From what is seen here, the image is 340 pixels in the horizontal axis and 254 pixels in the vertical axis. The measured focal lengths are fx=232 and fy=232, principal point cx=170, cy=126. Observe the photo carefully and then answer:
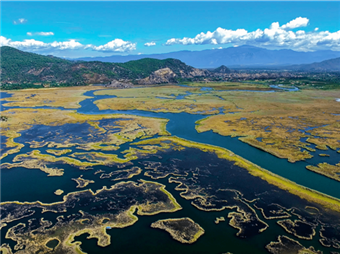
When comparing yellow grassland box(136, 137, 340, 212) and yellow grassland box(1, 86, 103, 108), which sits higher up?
yellow grassland box(1, 86, 103, 108)

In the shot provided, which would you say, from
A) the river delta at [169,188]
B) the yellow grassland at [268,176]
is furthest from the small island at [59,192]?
the yellow grassland at [268,176]

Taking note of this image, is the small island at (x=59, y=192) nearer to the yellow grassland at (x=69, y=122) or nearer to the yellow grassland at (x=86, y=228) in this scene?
the yellow grassland at (x=86, y=228)

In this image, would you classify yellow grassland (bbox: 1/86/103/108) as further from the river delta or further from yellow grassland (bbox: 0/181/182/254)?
yellow grassland (bbox: 0/181/182/254)

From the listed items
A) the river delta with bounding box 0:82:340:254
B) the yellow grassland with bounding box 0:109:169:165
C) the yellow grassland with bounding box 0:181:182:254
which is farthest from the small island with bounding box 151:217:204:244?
the yellow grassland with bounding box 0:109:169:165

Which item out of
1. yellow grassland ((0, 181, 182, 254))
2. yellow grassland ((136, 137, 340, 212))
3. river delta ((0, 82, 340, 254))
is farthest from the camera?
yellow grassland ((136, 137, 340, 212))

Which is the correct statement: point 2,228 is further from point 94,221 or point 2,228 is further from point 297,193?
point 297,193

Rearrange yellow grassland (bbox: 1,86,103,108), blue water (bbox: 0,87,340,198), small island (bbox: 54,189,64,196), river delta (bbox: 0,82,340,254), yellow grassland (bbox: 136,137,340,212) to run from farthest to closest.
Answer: yellow grassland (bbox: 1,86,103,108) → blue water (bbox: 0,87,340,198) → small island (bbox: 54,189,64,196) → yellow grassland (bbox: 136,137,340,212) → river delta (bbox: 0,82,340,254)

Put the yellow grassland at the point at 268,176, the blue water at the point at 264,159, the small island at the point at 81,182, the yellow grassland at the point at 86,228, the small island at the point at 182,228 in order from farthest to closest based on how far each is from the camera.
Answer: the blue water at the point at 264,159, the small island at the point at 81,182, the yellow grassland at the point at 268,176, the small island at the point at 182,228, the yellow grassland at the point at 86,228
